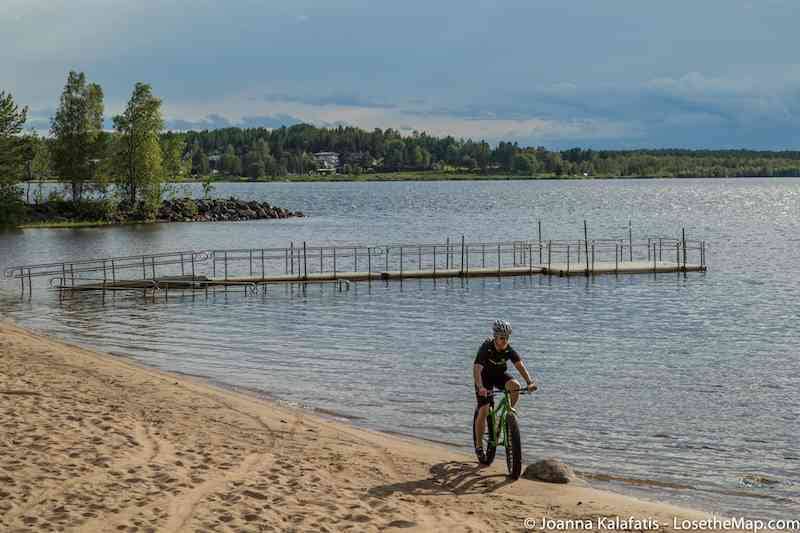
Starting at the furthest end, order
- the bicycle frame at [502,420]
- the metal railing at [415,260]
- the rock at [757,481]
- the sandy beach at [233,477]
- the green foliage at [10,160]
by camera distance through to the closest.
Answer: the green foliage at [10,160] < the metal railing at [415,260] < the rock at [757,481] < the bicycle frame at [502,420] < the sandy beach at [233,477]

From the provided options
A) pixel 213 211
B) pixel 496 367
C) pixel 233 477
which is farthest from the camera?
pixel 213 211

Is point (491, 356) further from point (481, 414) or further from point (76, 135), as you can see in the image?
point (76, 135)

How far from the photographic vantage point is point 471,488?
47.1ft

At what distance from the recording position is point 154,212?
11506 centimetres

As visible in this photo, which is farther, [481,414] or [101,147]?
[101,147]

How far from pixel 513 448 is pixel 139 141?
102755 millimetres

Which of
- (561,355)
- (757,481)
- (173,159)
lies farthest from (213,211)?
(757,481)

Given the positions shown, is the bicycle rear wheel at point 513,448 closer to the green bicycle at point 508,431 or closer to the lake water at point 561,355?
the green bicycle at point 508,431

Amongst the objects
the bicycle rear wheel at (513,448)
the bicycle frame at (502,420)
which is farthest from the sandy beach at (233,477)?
the bicycle frame at (502,420)

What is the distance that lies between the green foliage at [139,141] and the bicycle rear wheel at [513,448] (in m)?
101

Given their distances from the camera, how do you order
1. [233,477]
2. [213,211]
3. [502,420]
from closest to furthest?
[233,477] → [502,420] → [213,211]

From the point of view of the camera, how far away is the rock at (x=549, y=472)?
15.0 meters

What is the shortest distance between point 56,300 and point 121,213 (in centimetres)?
6661

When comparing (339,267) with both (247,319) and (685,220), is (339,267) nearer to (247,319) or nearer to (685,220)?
(247,319)
